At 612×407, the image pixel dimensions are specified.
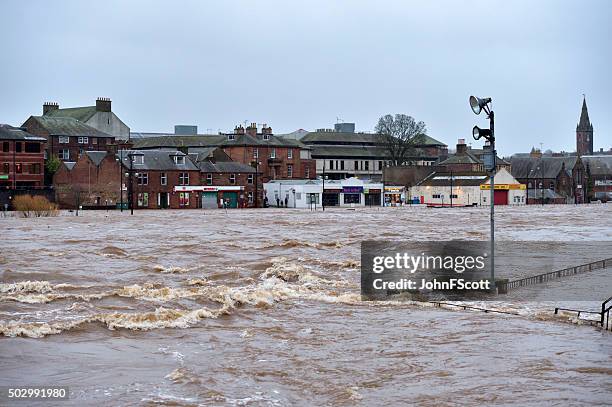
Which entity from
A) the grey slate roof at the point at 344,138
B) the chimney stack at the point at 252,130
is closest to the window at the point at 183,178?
the chimney stack at the point at 252,130

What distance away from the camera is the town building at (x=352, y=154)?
456 ft

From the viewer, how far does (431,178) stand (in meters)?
118

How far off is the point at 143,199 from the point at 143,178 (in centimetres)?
216

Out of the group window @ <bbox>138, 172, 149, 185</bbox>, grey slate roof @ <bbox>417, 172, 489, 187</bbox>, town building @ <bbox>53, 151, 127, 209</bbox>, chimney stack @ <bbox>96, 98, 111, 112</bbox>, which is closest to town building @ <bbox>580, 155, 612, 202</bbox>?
grey slate roof @ <bbox>417, 172, 489, 187</bbox>

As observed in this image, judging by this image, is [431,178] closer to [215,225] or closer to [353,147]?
[353,147]

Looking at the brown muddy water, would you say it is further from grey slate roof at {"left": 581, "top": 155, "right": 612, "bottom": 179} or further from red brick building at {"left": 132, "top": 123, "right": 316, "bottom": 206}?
grey slate roof at {"left": 581, "top": 155, "right": 612, "bottom": 179}

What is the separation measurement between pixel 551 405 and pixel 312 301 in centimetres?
989

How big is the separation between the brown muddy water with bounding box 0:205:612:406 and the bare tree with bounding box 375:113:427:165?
355ft

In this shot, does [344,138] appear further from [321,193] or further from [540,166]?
[321,193]

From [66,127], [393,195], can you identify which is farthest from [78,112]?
[393,195]

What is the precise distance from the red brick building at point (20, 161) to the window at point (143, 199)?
963 centimetres

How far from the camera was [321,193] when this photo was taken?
3925 inches

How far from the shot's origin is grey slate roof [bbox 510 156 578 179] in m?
134

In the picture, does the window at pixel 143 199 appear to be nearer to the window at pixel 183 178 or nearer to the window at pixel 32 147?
the window at pixel 183 178
